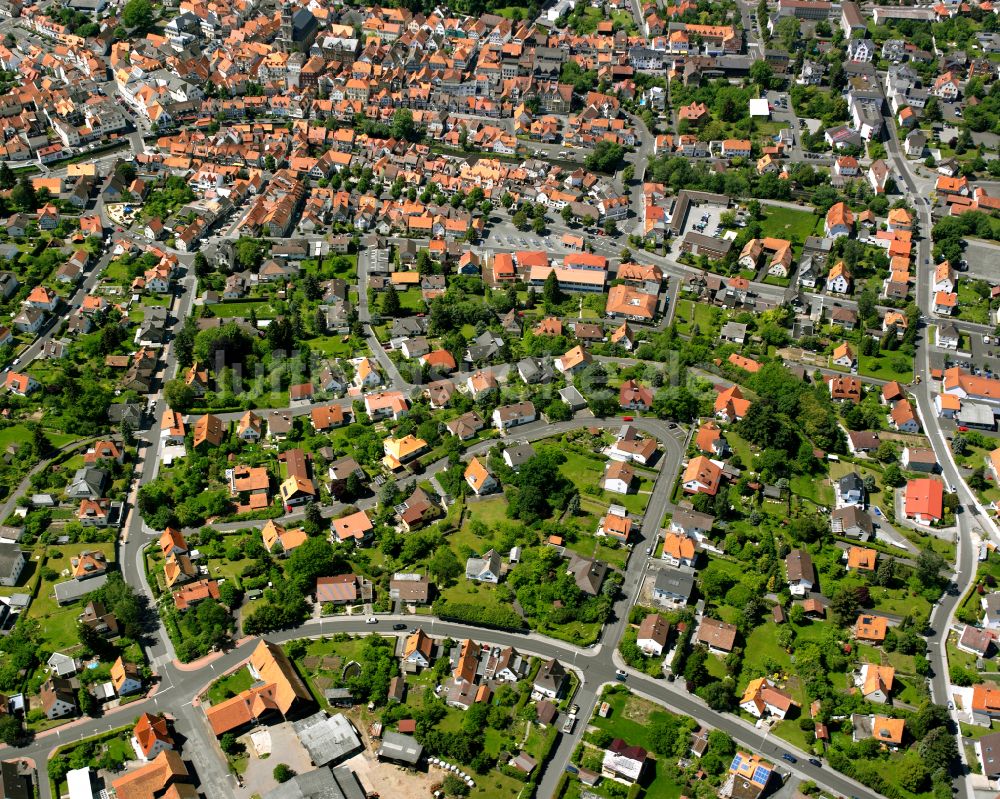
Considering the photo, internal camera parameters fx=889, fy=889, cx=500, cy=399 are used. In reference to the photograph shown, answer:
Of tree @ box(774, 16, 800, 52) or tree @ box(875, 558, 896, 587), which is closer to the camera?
tree @ box(875, 558, 896, 587)

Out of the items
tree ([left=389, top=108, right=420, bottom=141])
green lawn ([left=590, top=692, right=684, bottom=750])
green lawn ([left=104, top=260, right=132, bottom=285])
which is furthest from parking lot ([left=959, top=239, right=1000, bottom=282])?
green lawn ([left=104, top=260, right=132, bottom=285])

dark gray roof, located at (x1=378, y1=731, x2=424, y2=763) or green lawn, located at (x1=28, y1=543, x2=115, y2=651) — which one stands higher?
green lawn, located at (x1=28, y1=543, x2=115, y2=651)

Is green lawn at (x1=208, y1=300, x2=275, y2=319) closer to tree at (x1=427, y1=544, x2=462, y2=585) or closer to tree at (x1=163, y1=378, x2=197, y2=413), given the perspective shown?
tree at (x1=163, y1=378, x2=197, y2=413)

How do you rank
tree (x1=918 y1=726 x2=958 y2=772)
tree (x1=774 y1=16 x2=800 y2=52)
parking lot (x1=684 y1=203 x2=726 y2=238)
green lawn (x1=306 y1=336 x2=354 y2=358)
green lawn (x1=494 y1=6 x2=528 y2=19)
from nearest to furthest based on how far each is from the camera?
1. tree (x1=918 y1=726 x2=958 y2=772)
2. green lawn (x1=306 y1=336 x2=354 y2=358)
3. parking lot (x1=684 y1=203 x2=726 y2=238)
4. tree (x1=774 y1=16 x2=800 y2=52)
5. green lawn (x1=494 y1=6 x2=528 y2=19)

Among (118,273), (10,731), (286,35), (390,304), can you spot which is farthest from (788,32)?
(10,731)

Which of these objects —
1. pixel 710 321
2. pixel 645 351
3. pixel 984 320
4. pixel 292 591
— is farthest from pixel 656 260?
pixel 292 591

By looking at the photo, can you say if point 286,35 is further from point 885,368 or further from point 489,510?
point 885,368

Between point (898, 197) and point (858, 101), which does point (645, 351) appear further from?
point (858, 101)
